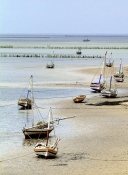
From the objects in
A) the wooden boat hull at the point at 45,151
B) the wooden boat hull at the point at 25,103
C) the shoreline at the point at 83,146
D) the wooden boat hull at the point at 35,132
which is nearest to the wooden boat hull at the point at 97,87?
the shoreline at the point at 83,146

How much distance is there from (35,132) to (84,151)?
17.1 feet

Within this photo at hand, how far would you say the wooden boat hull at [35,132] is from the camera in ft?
116

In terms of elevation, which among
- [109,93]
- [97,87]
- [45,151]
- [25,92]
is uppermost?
[45,151]

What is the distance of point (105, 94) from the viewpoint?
56.8 meters

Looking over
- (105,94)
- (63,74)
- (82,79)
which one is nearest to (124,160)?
(105,94)

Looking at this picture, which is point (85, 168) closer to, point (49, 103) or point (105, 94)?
point (49, 103)

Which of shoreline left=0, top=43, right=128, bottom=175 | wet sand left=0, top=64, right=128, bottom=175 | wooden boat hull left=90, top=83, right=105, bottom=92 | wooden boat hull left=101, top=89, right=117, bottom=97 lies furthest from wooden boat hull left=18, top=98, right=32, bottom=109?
wooden boat hull left=90, top=83, right=105, bottom=92

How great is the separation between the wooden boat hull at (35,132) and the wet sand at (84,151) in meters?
1.00

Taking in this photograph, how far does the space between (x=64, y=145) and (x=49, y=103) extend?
18.8m

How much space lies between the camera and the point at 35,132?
35.8m

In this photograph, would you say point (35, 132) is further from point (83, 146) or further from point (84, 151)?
point (84, 151)

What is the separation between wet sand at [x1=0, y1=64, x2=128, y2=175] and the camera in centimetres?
2828

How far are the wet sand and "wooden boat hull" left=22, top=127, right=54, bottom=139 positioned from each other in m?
1.00

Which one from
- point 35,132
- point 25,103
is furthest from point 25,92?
point 35,132
